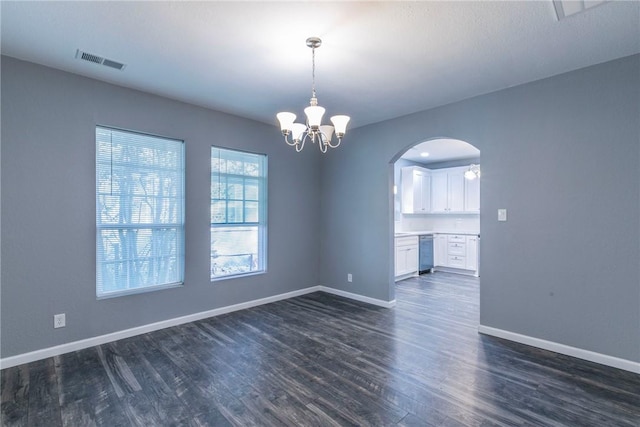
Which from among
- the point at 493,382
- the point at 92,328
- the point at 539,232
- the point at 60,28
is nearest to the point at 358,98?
the point at 539,232

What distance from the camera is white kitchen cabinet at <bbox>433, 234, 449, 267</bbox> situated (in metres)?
7.11

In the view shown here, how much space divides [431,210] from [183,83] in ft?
20.4

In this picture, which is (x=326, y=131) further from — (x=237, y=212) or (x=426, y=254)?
(x=426, y=254)

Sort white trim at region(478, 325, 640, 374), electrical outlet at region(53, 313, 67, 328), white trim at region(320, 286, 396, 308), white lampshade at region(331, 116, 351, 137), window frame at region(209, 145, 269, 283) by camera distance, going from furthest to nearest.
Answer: white trim at region(320, 286, 396, 308)
window frame at region(209, 145, 269, 283)
electrical outlet at region(53, 313, 67, 328)
white trim at region(478, 325, 640, 374)
white lampshade at region(331, 116, 351, 137)

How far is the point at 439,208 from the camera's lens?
295 inches

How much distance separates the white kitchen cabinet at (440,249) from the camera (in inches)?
280

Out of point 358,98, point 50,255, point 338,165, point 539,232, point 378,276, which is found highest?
point 358,98

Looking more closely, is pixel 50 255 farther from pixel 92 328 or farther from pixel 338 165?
pixel 338 165

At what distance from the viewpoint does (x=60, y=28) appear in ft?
7.52

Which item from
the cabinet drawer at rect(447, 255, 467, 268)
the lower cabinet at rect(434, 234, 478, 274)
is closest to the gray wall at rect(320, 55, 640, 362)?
the lower cabinet at rect(434, 234, 478, 274)

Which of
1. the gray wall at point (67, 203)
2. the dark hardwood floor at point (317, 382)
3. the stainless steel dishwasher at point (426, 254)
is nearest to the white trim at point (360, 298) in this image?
the dark hardwood floor at point (317, 382)

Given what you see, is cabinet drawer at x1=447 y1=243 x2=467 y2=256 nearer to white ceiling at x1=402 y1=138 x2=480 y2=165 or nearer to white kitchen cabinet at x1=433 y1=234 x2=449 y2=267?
white kitchen cabinet at x1=433 y1=234 x2=449 y2=267

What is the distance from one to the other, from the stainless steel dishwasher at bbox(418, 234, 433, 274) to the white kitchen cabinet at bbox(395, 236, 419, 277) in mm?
233

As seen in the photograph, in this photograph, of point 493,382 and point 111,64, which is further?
point 111,64
